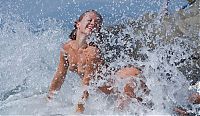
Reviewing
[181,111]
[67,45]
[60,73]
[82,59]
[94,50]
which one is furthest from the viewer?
[60,73]

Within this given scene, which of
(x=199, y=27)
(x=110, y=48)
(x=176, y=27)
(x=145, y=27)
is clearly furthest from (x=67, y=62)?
(x=145, y=27)

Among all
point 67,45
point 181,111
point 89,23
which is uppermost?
point 89,23

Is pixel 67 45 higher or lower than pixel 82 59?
higher

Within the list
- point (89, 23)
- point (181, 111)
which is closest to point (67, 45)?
point (89, 23)

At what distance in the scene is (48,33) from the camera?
40.9 ft

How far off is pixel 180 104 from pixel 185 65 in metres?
3.59

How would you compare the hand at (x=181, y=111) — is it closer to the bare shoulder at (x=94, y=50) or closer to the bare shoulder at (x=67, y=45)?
the bare shoulder at (x=94, y=50)

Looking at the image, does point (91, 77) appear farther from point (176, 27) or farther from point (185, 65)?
point (176, 27)

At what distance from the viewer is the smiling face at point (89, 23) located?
5.40m

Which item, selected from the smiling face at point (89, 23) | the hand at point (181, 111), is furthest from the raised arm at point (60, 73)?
the hand at point (181, 111)

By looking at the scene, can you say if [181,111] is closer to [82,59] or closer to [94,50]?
[94,50]

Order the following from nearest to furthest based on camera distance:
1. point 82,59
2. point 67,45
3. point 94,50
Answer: point 94,50
point 82,59
point 67,45

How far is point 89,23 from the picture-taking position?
5453 millimetres

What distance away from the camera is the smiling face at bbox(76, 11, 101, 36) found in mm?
5402
